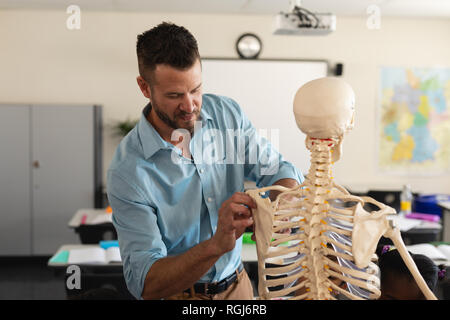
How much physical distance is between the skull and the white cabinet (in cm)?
364

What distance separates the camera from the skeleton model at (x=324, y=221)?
87 cm

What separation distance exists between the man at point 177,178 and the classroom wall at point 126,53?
8.63ft

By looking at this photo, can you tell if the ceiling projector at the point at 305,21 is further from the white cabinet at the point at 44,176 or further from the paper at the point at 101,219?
the white cabinet at the point at 44,176

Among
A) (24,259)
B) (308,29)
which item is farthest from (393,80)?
(24,259)

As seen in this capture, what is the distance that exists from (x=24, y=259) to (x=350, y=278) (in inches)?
159

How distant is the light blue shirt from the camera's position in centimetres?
118

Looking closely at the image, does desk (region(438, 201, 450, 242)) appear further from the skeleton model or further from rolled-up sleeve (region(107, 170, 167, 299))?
rolled-up sleeve (region(107, 170, 167, 299))

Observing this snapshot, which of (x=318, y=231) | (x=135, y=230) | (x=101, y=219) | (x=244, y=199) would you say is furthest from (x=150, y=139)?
(x=101, y=219)

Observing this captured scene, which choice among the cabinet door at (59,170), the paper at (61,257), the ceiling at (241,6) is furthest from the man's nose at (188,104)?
the cabinet door at (59,170)

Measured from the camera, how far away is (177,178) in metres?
1.24

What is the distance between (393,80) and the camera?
13.2 feet

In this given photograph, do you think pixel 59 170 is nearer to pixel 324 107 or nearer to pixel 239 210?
pixel 239 210
